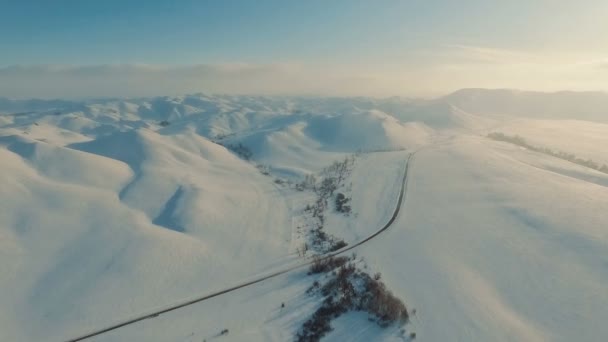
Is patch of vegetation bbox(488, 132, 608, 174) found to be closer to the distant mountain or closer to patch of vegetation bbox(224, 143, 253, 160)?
patch of vegetation bbox(224, 143, 253, 160)

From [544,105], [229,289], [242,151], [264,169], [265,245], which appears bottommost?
[229,289]

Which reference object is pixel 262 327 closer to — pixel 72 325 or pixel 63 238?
pixel 72 325

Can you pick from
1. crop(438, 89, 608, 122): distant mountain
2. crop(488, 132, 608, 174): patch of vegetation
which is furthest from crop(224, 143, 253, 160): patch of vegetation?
crop(438, 89, 608, 122): distant mountain

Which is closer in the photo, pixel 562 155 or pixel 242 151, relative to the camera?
pixel 562 155

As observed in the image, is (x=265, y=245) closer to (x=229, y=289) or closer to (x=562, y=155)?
(x=229, y=289)

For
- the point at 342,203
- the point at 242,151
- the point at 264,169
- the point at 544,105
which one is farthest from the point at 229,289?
the point at 544,105

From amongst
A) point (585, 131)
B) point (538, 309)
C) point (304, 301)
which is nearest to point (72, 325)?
point (304, 301)

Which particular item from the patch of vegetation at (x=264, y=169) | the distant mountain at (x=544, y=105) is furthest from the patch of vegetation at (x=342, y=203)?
the distant mountain at (x=544, y=105)
